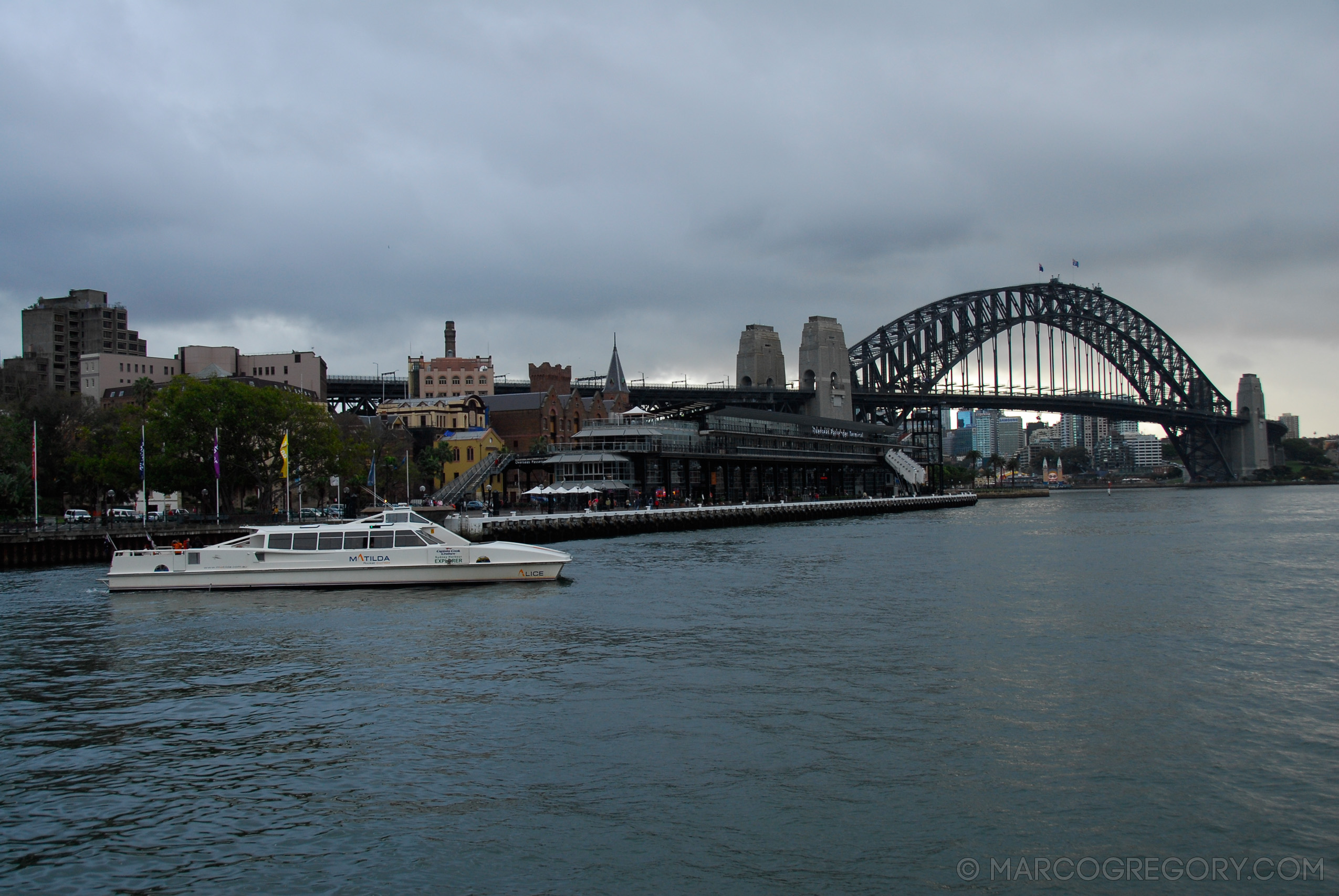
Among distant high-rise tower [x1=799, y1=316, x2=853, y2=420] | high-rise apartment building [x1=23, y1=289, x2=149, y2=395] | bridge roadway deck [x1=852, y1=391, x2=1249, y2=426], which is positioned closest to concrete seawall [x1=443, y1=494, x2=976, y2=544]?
distant high-rise tower [x1=799, y1=316, x2=853, y2=420]

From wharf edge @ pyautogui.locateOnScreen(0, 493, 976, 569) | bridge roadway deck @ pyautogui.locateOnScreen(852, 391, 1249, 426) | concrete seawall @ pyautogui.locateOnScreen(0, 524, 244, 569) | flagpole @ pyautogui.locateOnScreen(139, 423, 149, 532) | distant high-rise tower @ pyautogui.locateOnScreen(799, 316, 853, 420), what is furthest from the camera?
bridge roadway deck @ pyautogui.locateOnScreen(852, 391, 1249, 426)

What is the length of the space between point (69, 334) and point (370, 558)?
173 meters

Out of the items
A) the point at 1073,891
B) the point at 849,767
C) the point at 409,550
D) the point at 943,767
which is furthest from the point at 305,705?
the point at 409,550

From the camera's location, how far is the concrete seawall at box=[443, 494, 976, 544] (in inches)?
2778

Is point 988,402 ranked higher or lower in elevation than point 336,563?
higher

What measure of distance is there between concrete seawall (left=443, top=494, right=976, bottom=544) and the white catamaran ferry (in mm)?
24739

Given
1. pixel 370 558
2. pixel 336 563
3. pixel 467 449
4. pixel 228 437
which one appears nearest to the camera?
pixel 336 563

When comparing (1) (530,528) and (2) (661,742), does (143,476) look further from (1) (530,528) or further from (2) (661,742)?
(2) (661,742)

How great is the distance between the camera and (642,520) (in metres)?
84.8

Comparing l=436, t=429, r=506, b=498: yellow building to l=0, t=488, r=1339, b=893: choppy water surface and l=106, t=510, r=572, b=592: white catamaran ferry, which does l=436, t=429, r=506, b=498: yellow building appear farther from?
l=0, t=488, r=1339, b=893: choppy water surface

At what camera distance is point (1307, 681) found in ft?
75.4

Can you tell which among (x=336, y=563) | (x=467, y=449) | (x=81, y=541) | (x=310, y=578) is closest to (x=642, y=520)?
(x=467, y=449)

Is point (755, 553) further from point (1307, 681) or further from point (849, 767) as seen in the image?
point (849, 767)

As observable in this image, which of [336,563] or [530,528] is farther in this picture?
[530,528]
